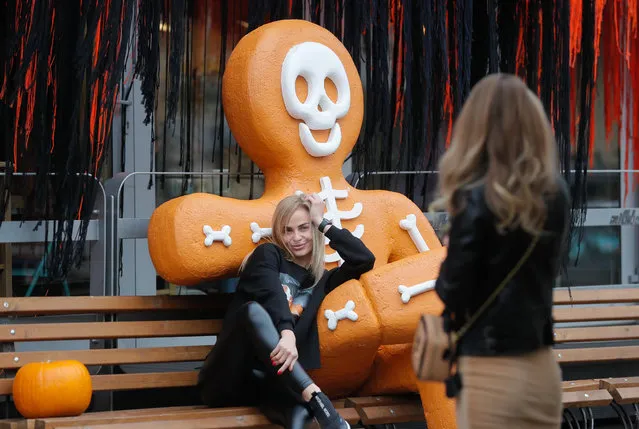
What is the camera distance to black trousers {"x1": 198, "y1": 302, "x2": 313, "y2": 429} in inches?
163

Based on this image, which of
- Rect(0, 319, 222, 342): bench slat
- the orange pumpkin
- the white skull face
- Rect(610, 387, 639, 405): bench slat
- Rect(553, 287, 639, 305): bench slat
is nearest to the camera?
the orange pumpkin

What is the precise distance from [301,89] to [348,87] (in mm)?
224

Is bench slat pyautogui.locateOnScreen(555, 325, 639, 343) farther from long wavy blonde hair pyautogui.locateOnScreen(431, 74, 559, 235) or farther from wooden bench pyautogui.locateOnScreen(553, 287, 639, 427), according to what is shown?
long wavy blonde hair pyautogui.locateOnScreen(431, 74, 559, 235)

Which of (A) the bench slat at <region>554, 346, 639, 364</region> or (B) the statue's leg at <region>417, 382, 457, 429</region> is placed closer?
(B) the statue's leg at <region>417, 382, 457, 429</region>

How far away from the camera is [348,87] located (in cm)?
477

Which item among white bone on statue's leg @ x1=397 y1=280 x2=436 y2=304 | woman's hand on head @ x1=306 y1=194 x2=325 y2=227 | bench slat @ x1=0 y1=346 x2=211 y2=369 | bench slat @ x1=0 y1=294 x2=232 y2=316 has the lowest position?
bench slat @ x1=0 y1=346 x2=211 y2=369

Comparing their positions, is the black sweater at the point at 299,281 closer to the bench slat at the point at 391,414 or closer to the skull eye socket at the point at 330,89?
the bench slat at the point at 391,414

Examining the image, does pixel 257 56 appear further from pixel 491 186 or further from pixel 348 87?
pixel 491 186

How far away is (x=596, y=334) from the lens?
5.45m

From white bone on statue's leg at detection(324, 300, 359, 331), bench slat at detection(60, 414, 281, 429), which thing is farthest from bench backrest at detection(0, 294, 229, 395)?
white bone on statue's leg at detection(324, 300, 359, 331)

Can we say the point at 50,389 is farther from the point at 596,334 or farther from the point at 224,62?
the point at 596,334

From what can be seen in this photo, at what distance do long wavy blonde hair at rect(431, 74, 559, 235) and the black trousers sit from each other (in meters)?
1.65

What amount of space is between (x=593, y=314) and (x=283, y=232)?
185cm

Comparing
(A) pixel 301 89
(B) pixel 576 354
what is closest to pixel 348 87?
(A) pixel 301 89
